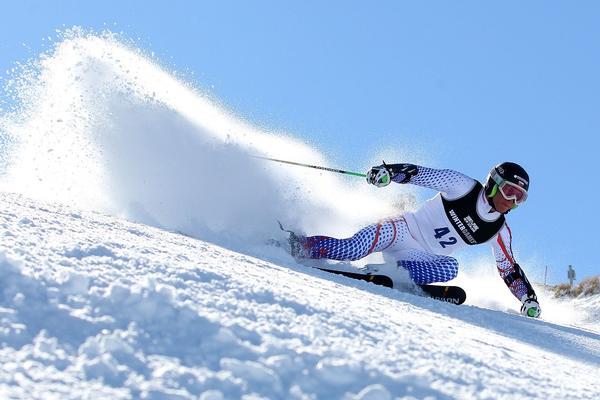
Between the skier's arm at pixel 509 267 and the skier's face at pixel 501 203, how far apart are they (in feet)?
1.32

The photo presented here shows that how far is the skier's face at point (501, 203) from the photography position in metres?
6.51

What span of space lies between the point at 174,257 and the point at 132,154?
4.00m

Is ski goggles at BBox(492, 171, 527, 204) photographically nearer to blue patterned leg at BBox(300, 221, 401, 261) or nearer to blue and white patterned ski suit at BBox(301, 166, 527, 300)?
blue and white patterned ski suit at BBox(301, 166, 527, 300)

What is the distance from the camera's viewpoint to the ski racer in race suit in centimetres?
641

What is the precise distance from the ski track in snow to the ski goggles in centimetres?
356

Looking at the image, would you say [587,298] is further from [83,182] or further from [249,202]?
[83,182]

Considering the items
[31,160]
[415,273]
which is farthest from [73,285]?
[31,160]

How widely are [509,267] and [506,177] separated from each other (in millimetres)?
1133

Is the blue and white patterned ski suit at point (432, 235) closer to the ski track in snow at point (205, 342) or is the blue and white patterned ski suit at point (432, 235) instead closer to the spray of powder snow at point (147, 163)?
the spray of powder snow at point (147, 163)

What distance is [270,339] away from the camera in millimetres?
2162

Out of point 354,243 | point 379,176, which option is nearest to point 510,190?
point 379,176

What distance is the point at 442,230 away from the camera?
6859 mm

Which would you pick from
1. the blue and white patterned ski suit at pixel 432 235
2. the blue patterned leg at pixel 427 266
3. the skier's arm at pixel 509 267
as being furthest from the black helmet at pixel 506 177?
the blue patterned leg at pixel 427 266

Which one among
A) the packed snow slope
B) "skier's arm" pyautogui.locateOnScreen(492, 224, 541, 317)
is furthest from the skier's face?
the packed snow slope
